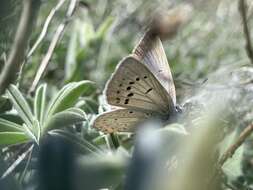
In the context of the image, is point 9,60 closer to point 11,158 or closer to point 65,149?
point 65,149

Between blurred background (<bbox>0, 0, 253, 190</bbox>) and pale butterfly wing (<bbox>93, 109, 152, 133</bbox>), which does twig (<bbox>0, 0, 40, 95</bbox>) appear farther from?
pale butterfly wing (<bbox>93, 109, 152, 133</bbox>)

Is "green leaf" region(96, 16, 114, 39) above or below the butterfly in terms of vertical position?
below

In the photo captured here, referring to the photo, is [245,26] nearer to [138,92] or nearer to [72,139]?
[138,92]

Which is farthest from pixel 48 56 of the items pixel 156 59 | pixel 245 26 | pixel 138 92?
pixel 245 26

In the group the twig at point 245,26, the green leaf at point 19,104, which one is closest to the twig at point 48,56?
the green leaf at point 19,104

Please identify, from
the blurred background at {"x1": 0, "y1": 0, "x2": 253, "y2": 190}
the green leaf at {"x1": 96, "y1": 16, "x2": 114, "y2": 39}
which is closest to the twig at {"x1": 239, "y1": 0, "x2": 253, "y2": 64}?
the blurred background at {"x1": 0, "y1": 0, "x2": 253, "y2": 190}

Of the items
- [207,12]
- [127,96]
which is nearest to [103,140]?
[127,96]

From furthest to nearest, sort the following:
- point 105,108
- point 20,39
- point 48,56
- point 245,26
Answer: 1. point 48,56
2. point 105,108
3. point 245,26
4. point 20,39
